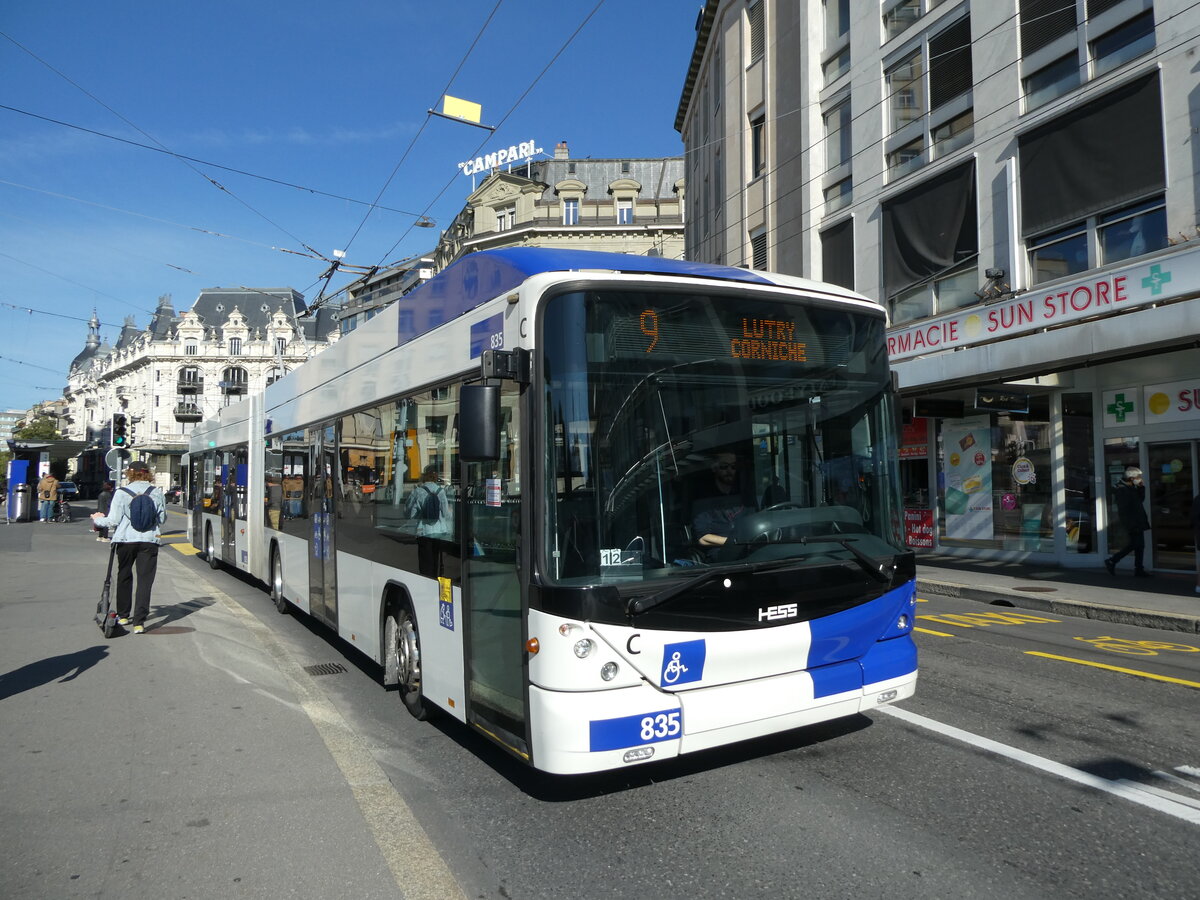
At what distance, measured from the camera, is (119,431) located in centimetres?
2347

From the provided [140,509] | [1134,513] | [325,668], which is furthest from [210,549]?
[1134,513]

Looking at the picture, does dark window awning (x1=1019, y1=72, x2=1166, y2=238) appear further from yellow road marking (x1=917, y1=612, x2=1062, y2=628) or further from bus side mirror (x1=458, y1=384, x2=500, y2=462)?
bus side mirror (x1=458, y1=384, x2=500, y2=462)

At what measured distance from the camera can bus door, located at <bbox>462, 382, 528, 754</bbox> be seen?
426 centimetres

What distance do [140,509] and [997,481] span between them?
1482 cm

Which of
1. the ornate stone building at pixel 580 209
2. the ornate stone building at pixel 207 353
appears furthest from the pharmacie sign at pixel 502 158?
the ornate stone building at pixel 207 353

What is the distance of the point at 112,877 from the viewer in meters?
3.60

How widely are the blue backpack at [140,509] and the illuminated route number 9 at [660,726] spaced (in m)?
7.05

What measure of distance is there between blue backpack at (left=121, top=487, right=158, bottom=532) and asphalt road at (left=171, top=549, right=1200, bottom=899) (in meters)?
3.90

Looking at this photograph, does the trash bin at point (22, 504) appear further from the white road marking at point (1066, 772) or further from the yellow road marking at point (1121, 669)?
the white road marking at point (1066, 772)

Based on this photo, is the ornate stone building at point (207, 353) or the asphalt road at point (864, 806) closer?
the asphalt road at point (864, 806)

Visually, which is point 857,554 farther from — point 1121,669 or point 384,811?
point 1121,669

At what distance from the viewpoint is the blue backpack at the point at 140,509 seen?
902cm

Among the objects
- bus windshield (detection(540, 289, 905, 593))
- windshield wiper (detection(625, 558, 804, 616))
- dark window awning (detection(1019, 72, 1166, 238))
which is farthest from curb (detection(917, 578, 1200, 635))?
windshield wiper (detection(625, 558, 804, 616))

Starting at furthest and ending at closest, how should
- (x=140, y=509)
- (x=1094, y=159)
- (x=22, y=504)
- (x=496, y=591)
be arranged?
(x=22, y=504)
(x=1094, y=159)
(x=140, y=509)
(x=496, y=591)
